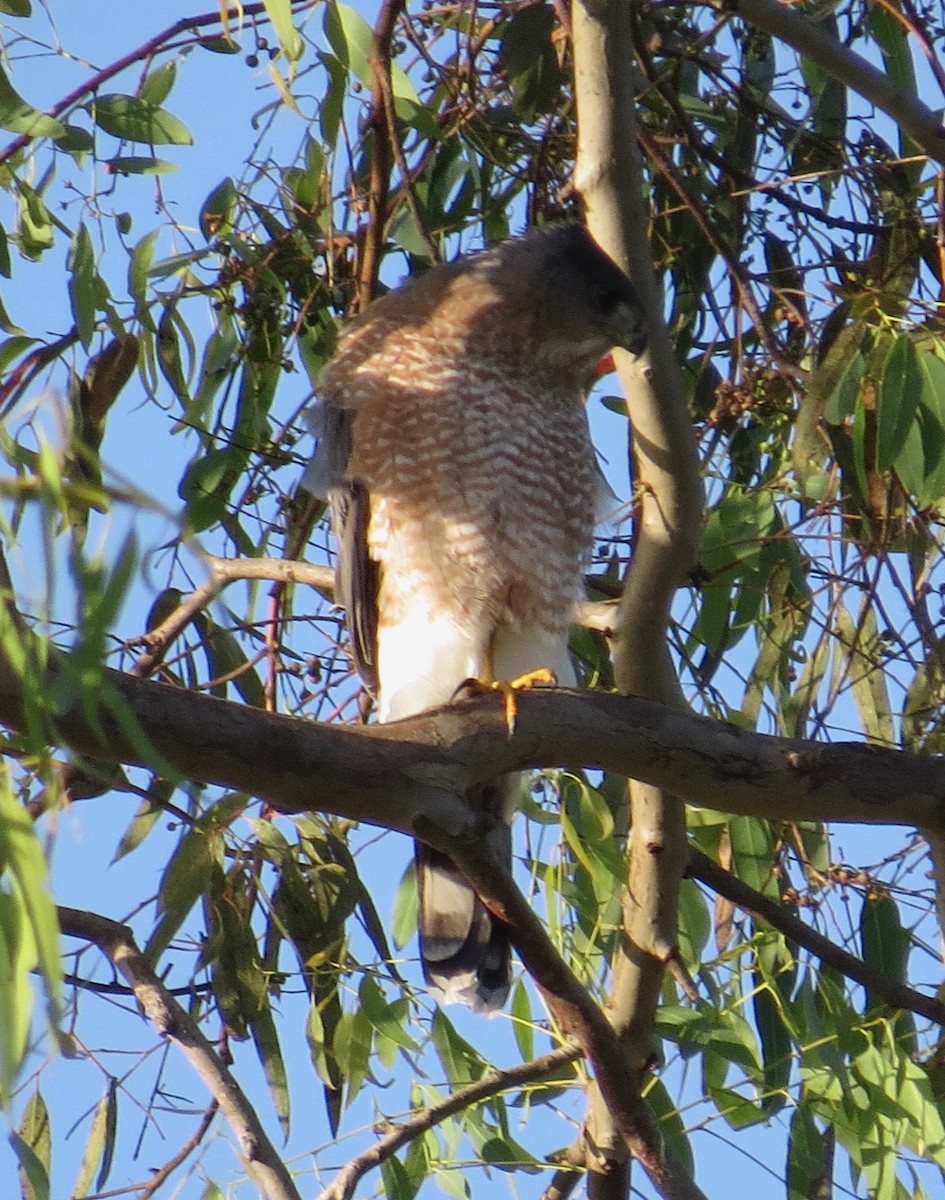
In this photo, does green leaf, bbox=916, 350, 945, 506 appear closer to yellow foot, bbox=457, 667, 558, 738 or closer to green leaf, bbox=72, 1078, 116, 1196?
yellow foot, bbox=457, 667, 558, 738

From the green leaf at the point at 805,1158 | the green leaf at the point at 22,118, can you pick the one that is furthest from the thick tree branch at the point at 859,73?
the green leaf at the point at 805,1158

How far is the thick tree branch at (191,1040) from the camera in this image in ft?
8.15

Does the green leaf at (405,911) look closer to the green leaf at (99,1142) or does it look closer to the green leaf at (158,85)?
the green leaf at (99,1142)

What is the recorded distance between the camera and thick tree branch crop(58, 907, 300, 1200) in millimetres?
2484

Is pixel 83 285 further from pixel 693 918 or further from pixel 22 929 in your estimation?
pixel 22 929

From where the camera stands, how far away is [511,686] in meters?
2.51

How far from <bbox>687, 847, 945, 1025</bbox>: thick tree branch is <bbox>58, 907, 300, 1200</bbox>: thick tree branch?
865 millimetres

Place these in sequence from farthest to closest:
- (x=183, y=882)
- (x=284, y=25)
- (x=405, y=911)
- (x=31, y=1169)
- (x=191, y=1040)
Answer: (x=405, y=911), (x=183, y=882), (x=191, y=1040), (x=284, y=25), (x=31, y=1169)

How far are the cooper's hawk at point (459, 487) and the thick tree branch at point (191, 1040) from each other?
0.56 metres

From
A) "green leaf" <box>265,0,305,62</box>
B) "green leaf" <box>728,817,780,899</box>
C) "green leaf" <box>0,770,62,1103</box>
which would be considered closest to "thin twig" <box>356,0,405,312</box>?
"green leaf" <box>265,0,305,62</box>

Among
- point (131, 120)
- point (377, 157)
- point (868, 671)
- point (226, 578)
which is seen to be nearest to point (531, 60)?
point (377, 157)

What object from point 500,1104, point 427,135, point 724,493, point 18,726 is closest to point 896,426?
point 724,493

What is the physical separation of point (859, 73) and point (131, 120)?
1.21 metres

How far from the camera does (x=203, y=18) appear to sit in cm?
316
